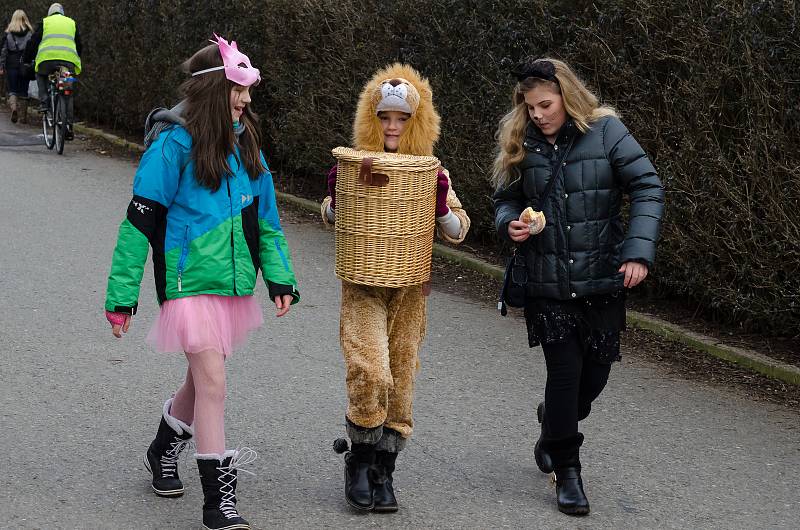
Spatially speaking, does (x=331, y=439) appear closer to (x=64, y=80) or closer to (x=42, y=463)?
(x=42, y=463)

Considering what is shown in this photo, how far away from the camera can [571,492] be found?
501 cm

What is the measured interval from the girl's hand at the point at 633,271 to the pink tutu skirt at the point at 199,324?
1476 mm

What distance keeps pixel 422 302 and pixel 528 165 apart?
692 mm

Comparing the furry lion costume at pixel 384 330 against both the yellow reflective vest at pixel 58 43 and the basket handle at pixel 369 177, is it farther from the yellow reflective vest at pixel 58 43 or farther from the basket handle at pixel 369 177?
the yellow reflective vest at pixel 58 43

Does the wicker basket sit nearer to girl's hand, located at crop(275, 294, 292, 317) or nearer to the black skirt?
girl's hand, located at crop(275, 294, 292, 317)

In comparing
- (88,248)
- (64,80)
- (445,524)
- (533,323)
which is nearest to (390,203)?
(533,323)

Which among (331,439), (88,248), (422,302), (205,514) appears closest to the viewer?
(205,514)

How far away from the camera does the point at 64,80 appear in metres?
15.9

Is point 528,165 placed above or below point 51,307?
above

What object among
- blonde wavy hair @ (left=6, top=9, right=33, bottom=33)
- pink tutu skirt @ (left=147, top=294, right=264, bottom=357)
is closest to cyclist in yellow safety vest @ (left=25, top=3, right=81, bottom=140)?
blonde wavy hair @ (left=6, top=9, right=33, bottom=33)

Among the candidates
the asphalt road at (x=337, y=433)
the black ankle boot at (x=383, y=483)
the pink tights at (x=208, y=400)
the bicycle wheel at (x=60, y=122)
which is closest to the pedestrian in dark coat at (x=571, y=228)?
the asphalt road at (x=337, y=433)

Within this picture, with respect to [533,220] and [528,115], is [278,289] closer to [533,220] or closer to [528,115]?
[533,220]

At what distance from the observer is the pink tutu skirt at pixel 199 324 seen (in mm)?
4590

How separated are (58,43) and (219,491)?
1279 cm
